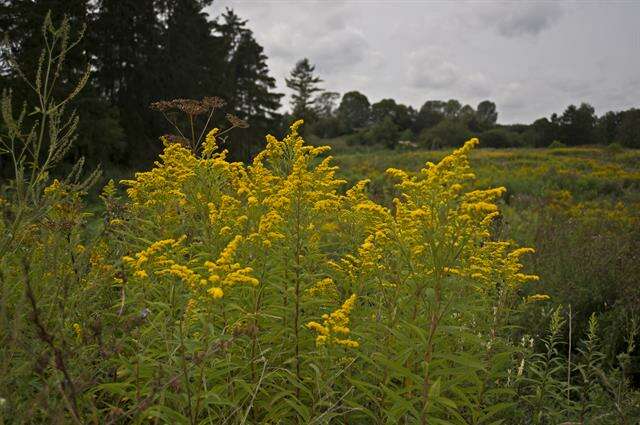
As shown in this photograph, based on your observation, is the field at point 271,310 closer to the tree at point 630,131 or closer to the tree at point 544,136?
the tree at point 630,131

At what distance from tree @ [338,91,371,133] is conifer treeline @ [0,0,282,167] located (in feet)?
165

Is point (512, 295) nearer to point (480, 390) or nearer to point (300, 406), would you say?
point (480, 390)

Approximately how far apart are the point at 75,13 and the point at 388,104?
192 feet

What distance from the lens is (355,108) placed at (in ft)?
248

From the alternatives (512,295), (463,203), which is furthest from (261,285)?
(512,295)

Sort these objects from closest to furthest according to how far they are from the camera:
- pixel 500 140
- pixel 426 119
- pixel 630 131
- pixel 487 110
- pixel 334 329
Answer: pixel 334 329 < pixel 630 131 < pixel 500 140 < pixel 426 119 < pixel 487 110

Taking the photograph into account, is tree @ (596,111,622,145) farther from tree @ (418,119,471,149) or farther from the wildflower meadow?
the wildflower meadow

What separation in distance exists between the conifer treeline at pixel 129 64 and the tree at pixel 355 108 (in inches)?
1976

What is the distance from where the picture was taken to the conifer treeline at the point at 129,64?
1175 centimetres

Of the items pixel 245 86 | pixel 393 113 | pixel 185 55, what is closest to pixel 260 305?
pixel 185 55

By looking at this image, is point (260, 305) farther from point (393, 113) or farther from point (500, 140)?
point (393, 113)

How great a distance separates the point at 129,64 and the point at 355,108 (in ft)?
199

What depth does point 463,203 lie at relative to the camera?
201cm

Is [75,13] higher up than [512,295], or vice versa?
[75,13]
